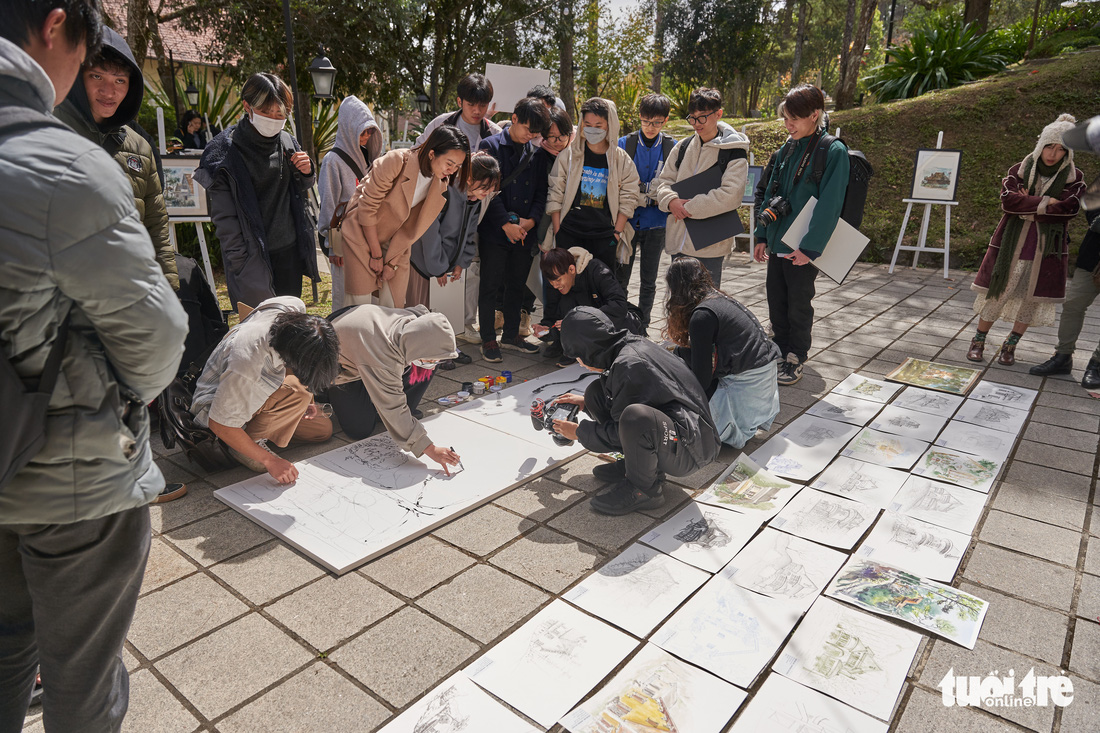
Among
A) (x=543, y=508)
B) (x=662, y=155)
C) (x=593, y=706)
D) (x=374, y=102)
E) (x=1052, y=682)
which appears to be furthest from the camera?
(x=374, y=102)

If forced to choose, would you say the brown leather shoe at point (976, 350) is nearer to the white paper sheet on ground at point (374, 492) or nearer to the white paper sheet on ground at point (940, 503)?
the white paper sheet on ground at point (940, 503)

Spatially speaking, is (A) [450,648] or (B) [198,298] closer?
(A) [450,648]

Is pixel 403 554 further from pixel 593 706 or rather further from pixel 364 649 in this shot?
pixel 593 706

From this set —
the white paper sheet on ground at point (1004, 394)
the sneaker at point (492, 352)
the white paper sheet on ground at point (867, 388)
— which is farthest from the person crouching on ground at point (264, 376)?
the white paper sheet on ground at point (1004, 394)

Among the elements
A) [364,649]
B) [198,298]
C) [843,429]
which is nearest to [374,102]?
[198,298]

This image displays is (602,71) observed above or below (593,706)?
above

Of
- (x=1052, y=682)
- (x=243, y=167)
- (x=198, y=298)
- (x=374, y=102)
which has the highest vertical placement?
(x=374, y=102)

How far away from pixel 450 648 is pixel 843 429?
259cm

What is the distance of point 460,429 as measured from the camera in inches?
142

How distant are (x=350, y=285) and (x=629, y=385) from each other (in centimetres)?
185

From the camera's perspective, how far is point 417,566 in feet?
8.04

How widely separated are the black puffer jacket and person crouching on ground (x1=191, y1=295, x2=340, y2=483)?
3.49ft

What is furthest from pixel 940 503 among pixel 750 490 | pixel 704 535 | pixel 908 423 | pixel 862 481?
pixel 704 535

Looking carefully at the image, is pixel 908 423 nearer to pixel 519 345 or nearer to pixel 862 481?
pixel 862 481
